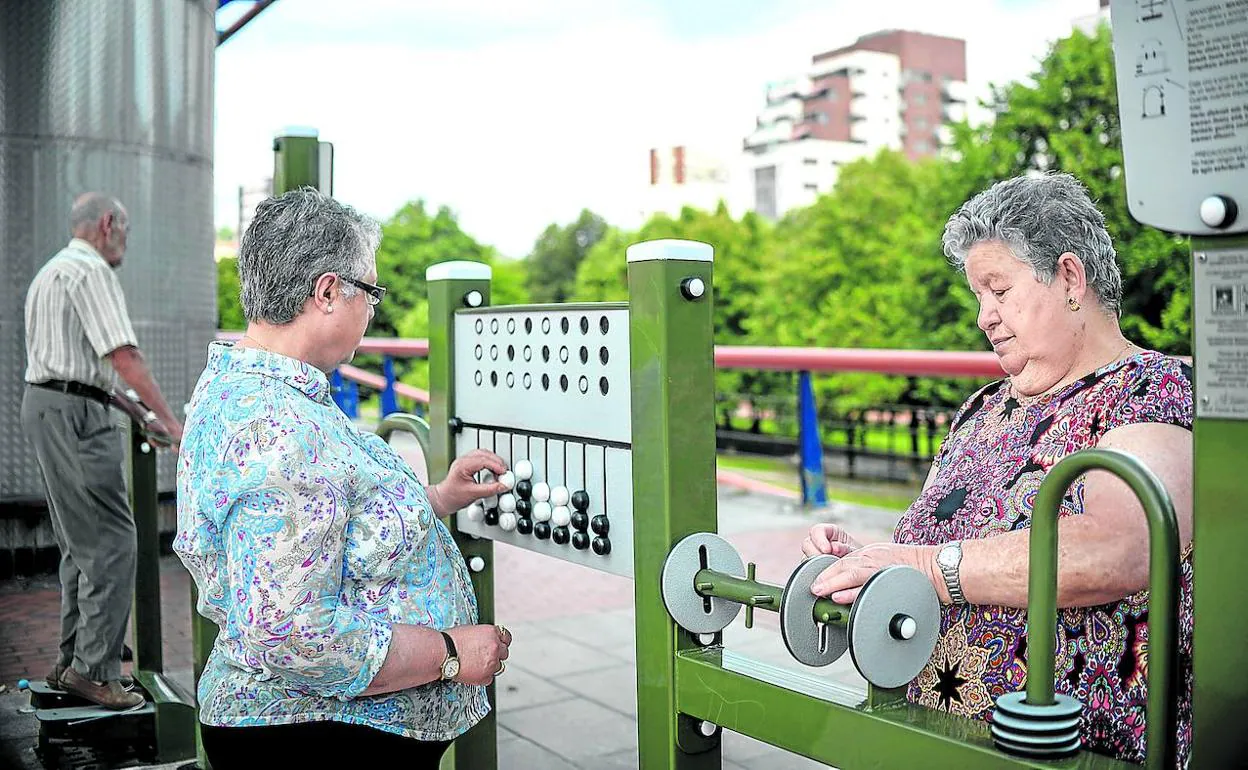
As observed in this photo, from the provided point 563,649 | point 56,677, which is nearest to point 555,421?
point 56,677

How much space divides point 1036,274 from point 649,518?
0.72 meters

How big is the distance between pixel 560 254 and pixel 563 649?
54.3 meters

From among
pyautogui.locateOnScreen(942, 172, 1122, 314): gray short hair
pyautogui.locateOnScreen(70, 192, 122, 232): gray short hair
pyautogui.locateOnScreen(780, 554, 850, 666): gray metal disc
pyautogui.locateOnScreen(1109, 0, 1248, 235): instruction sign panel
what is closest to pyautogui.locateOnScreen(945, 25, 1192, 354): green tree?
pyautogui.locateOnScreen(70, 192, 122, 232): gray short hair

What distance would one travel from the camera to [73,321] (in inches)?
153

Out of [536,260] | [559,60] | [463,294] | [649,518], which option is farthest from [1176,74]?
[559,60]

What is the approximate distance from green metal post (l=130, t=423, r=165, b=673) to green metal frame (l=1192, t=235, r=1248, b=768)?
121 inches

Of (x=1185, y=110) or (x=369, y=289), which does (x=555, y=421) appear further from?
(x=1185, y=110)

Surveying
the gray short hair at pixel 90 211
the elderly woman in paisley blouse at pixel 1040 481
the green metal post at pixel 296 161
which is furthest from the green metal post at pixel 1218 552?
the gray short hair at pixel 90 211

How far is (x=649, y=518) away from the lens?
195 centimetres

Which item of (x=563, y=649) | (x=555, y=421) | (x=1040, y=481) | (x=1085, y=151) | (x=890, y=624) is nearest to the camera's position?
(x=890, y=624)

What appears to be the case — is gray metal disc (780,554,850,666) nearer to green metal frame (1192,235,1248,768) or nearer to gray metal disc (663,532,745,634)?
gray metal disc (663,532,745,634)

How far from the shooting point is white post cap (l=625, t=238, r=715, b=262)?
185cm

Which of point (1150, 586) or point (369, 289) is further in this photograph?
point (369, 289)

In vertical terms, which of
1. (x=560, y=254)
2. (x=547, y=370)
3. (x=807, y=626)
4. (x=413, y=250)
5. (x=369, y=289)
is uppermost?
(x=560, y=254)
